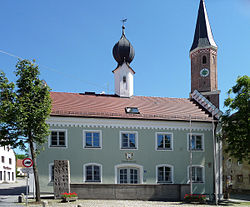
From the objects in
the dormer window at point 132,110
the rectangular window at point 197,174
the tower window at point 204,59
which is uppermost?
the tower window at point 204,59

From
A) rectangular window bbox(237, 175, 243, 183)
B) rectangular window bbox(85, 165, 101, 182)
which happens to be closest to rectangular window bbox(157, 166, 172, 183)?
rectangular window bbox(85, 165, 101, 182)

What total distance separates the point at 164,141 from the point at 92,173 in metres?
6.78

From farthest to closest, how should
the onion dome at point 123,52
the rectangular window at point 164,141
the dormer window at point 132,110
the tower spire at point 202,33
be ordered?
the tower spire at point 202,33 < the onion dome at point 123,52 < the dormer window at point 132,110 < the rectangular window at point 164,141

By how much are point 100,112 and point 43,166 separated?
20.5 feet

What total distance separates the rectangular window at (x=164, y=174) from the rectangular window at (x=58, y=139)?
8.38 metres

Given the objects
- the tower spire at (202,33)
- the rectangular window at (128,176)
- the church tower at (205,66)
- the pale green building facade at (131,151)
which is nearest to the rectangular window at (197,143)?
the pale green building facade at (131,151)

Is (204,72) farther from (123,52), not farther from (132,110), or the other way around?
(132,110)

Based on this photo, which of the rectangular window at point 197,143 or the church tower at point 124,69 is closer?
the rectangular window at point 197,143

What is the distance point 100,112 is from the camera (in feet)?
90.2

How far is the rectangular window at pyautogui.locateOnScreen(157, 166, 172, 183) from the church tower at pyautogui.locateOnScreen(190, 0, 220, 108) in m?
10.1

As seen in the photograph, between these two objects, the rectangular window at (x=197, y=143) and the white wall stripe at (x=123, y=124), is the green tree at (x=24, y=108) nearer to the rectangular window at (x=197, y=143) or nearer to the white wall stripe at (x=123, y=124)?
the white wall stripe at (x=123, y=124)

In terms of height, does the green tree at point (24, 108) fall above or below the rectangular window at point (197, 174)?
above

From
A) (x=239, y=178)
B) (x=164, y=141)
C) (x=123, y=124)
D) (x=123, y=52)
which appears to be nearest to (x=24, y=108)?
(x=123, y=124)

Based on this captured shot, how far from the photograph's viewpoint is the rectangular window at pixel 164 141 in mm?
28414
